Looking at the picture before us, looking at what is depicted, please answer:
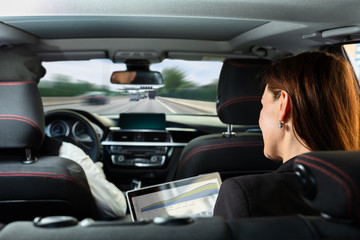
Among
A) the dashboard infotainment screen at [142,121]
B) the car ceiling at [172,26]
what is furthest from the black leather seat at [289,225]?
the dashboard infotainment screen at [142,121]

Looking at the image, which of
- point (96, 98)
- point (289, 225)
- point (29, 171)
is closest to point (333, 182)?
point (289, 225)

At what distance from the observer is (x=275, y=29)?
9.71 ft

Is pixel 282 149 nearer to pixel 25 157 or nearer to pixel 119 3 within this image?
pixel 119 3

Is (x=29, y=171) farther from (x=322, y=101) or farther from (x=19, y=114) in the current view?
(x=322, y=101)

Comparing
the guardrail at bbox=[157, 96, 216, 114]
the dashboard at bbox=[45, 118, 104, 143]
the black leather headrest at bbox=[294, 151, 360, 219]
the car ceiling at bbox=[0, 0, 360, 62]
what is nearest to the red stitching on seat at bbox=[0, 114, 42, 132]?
the car ceiling at bbox=[0, 0, 360, 62]

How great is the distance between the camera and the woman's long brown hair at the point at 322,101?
1.40m

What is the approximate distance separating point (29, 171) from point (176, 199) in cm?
103

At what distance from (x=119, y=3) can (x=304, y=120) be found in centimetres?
145

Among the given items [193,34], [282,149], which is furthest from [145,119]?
[282,149]

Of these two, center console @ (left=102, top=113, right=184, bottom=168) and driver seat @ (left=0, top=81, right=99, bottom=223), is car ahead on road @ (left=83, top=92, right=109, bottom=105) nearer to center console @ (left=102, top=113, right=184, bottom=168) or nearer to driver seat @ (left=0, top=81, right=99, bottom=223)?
center console @ (left=102, top=113, right=184, bottom=168)

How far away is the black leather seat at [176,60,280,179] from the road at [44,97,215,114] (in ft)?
5.59

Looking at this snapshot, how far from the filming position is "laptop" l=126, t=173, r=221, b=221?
6.37 ft

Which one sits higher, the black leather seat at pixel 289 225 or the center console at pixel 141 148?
the black leather seat at pixel 289 225

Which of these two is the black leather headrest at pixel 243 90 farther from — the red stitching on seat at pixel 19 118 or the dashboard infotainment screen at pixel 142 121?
the dashboard infotainment screen at pixel 142 121
